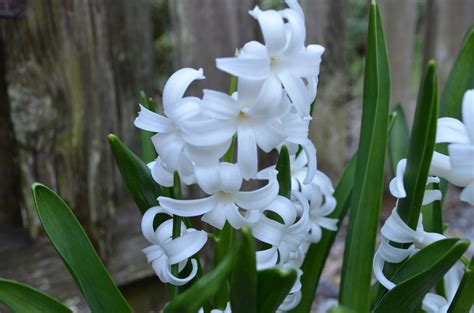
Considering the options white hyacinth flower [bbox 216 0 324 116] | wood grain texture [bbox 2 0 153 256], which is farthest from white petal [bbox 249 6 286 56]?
wood grain texture [bbox 2 0 153 256]

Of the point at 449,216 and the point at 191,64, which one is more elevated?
the point at 191,64

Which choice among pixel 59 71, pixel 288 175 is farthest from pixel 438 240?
pixel 59 71

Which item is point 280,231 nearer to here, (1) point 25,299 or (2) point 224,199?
(2) point 224,199

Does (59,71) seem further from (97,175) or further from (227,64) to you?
(227,64)

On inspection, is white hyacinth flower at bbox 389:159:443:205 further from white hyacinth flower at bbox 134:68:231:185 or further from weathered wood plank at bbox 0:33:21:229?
weathered wood plank at bbox 0:33:21:229

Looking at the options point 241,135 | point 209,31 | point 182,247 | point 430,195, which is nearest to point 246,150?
point 241,135
